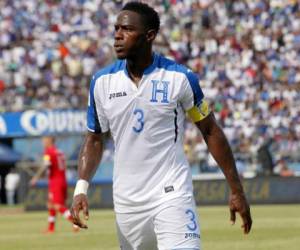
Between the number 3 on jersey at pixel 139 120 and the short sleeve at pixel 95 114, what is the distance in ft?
1.08

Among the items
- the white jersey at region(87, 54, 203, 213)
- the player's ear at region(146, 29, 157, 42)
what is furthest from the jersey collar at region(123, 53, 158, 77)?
the player's ear at region(146, 29, 157, 42)

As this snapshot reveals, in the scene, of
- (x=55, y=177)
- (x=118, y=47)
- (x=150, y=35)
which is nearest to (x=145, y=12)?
(x=150, y=35)

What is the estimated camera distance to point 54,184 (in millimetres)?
23141

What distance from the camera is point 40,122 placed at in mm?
35906

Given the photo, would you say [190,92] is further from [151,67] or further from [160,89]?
[151,67]

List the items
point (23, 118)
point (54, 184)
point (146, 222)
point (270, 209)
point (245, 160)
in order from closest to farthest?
1. point (146, 222)
2. point (54, 184)
3. point (270, 209)
4. point (245, 160)
5. point (23, 118)

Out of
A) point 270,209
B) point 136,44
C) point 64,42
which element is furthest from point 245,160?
point 136,44

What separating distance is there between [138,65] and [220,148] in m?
0.81

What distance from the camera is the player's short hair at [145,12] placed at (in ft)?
23.5

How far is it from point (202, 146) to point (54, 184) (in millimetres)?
11276

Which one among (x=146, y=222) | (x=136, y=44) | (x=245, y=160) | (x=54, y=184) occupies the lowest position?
(x=245, y=160)

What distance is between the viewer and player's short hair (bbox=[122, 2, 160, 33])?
7156 millimetres

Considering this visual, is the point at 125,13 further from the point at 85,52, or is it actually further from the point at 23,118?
the point at 85,52

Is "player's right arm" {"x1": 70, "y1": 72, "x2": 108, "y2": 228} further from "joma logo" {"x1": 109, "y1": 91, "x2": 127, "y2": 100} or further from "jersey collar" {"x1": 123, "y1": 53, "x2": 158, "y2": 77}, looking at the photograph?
"jersey collar" {"x1": 123, "y1": 53, "x2": 158, "y2": 77}
